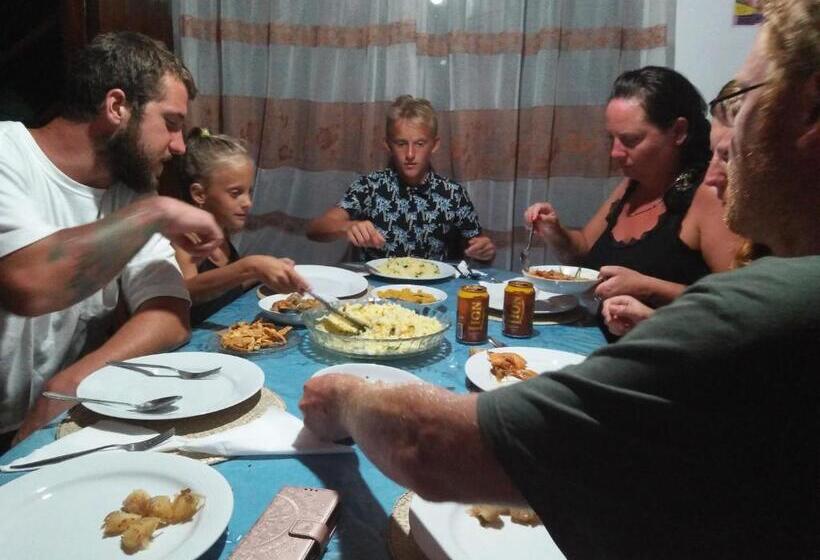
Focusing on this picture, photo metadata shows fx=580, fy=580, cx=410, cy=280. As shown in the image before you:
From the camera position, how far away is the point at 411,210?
9.65 ft

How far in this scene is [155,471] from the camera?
85cm

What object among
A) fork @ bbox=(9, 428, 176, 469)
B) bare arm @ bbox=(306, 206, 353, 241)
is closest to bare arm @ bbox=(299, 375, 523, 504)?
fork @ bbox=(9, 428, 176, 469)

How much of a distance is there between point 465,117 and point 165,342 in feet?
6.64

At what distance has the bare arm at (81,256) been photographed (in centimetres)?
128

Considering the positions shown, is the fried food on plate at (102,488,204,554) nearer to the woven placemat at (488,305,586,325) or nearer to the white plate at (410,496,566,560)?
the white plate at (410,496,566,560)

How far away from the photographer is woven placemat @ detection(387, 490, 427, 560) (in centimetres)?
75

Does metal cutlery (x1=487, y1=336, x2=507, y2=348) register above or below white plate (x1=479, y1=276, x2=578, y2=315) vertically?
below

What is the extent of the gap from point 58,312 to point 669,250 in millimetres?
1961

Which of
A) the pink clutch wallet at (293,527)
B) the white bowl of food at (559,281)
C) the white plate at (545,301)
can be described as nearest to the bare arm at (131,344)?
the pink clutch wallet at (293,527)

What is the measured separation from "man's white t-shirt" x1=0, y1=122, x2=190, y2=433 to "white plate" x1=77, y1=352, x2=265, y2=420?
393mm

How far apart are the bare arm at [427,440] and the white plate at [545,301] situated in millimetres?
1006

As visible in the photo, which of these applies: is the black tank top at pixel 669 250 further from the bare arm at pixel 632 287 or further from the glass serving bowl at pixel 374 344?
the glass serving bowl at pixel 374 344

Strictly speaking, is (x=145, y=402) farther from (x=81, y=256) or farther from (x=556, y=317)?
(x=556, y=317)

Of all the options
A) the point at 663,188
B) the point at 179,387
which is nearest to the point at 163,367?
the point at 179,387
